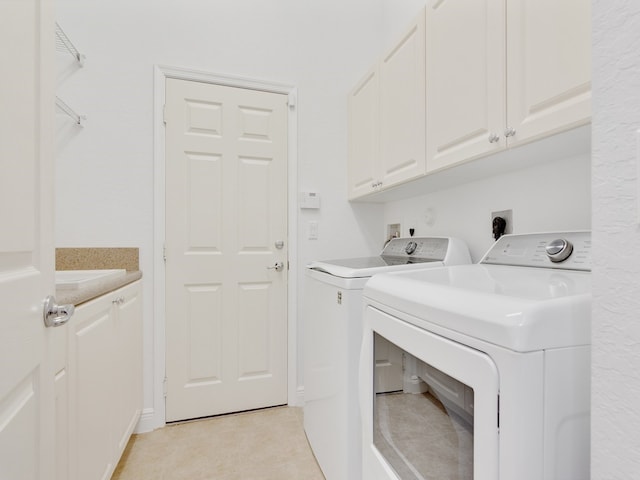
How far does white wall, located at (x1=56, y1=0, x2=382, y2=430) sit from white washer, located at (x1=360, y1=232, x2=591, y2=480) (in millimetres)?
1462

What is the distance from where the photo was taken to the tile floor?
1.57m

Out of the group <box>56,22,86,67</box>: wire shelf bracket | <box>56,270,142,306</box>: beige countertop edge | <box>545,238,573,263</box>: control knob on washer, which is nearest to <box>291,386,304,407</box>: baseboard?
<box>56,270,142,306</box>: beige countertop edge

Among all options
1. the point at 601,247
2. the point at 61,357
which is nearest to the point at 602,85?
the point at 601,247

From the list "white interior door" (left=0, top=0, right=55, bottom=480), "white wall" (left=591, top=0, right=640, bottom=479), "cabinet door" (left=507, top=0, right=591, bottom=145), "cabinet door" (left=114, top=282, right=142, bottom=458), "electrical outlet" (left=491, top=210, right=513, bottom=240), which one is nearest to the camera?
"white wall" (left=591, top=0, right=640, bottom=479)

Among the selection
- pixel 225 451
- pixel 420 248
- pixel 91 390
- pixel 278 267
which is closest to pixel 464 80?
pixel 420 248

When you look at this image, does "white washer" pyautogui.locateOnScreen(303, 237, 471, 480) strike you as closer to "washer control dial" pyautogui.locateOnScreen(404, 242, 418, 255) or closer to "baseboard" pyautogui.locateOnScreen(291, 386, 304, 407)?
"washer control dial" pyautogui.locateOnScreen(404, 242, 418, 255)

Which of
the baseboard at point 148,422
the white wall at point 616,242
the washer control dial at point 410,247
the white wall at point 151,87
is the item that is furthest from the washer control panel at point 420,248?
the baseboard at point 148,422

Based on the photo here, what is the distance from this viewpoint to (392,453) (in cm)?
89

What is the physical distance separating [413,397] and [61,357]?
102 cm

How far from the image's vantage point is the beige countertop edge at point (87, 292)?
0.98m

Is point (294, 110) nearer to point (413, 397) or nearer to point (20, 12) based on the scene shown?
point (20, 12)

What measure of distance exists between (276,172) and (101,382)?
1514 mm

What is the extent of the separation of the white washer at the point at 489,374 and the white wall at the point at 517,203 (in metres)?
0.25

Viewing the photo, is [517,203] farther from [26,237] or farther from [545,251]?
[26,237]
